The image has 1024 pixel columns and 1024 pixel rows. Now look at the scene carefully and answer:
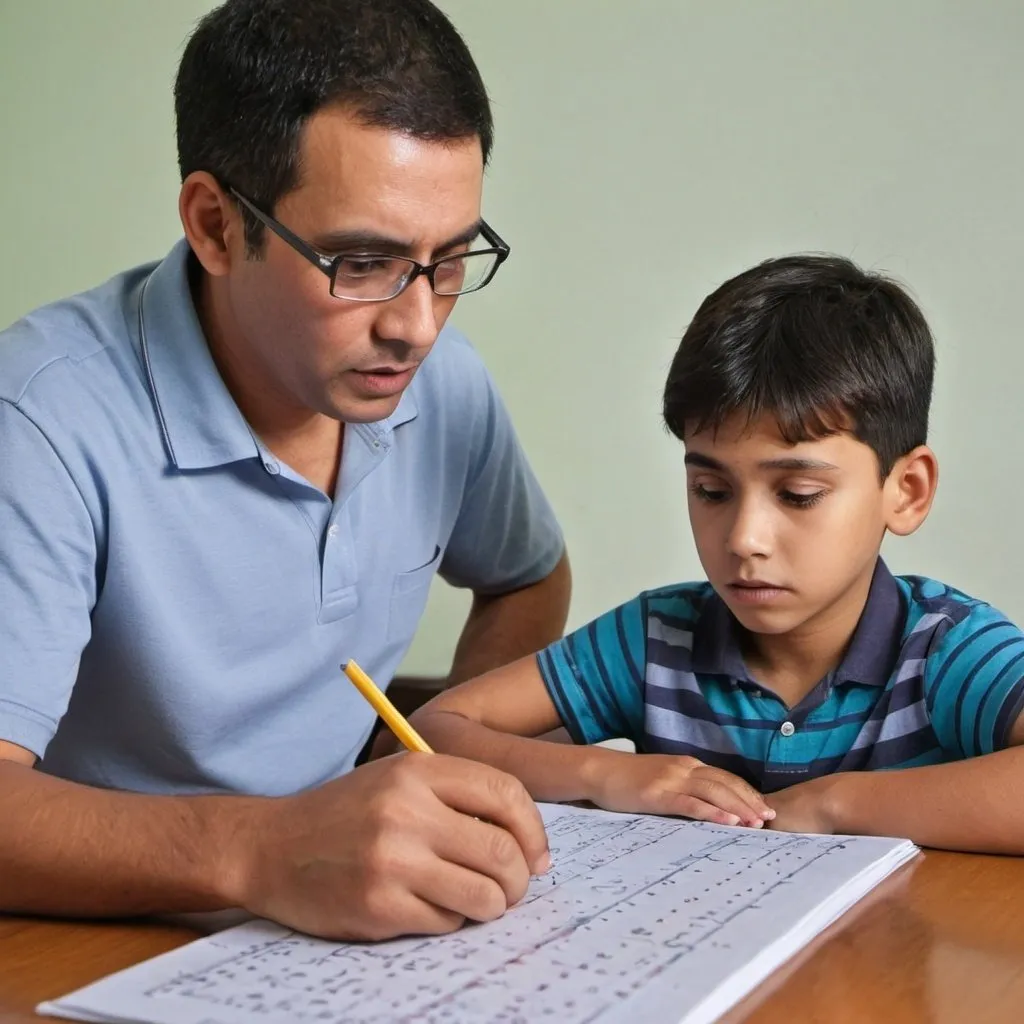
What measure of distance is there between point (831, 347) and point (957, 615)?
9.8 inches

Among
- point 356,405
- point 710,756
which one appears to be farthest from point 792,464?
point 356,405

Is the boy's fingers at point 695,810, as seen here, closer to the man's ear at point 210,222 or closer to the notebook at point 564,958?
the notebook at point 564,958

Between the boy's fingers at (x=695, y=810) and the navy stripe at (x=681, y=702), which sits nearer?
the boy's fingers at (x=695, y=810)

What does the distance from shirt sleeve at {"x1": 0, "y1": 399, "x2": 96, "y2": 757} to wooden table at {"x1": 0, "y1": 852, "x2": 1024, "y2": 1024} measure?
191 mm

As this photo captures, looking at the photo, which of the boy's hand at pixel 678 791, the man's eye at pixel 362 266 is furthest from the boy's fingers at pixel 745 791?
the man's eye at pixel 362 266

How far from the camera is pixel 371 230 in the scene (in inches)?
44.5

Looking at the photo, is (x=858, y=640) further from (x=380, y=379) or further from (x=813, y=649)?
(x=380, y=379)

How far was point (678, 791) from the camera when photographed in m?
1.05

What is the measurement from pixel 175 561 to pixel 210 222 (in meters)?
0.31

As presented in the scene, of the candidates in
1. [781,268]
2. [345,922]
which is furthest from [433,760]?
[781,268]

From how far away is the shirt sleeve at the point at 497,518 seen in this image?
1.61 m

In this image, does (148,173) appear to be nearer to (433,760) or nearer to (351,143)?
(351,143)

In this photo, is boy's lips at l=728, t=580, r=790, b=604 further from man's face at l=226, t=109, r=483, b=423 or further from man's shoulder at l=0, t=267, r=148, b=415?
man's shoulder at l=0, t=267, r=148, b=415

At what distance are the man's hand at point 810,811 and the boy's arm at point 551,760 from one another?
0.02 m
